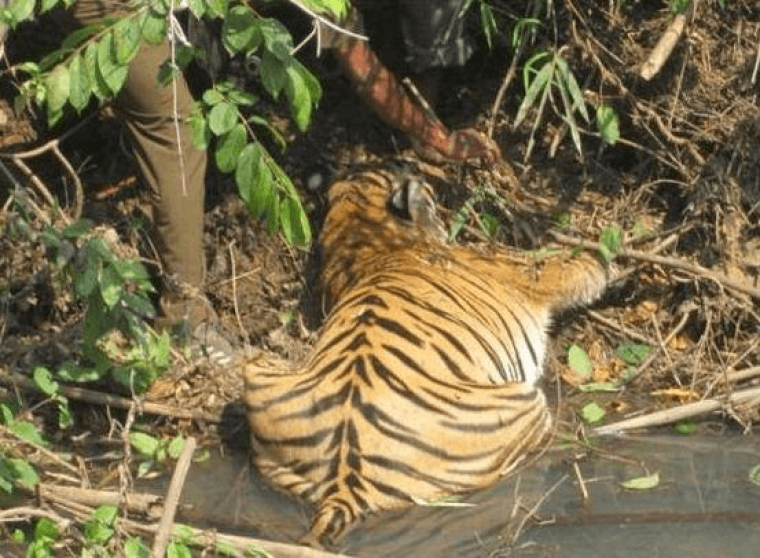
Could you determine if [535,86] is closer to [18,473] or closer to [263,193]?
[263,193]

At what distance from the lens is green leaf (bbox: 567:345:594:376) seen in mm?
5484

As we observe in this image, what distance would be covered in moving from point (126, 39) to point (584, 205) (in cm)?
283

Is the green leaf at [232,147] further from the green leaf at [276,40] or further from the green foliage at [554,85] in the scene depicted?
the green foliage at [554,85]

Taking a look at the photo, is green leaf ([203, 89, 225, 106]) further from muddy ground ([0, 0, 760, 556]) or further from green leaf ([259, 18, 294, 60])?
muddy ground ([0, 0, 760, 556])

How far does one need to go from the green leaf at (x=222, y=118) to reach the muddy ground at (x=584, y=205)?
1.70 meters

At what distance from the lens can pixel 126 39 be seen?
3568 millimetres

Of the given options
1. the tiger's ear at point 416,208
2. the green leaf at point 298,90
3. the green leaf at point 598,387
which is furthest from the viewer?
the tiger's ear at point 416,208

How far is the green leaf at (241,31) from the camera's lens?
3.53 meters

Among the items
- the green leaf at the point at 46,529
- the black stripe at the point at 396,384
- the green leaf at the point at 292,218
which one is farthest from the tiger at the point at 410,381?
the green leaf at the point at 292,218

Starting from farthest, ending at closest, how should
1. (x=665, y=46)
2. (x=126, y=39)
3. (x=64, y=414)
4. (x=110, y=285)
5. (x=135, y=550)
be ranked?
(x=665, y=46) → (x=64, y=414) → (x=110, y=285) → (x=135, y=550) → (x=126, y=39)

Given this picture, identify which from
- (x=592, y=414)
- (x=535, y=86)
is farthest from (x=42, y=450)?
(x=535, y=86)

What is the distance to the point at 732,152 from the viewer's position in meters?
5.81

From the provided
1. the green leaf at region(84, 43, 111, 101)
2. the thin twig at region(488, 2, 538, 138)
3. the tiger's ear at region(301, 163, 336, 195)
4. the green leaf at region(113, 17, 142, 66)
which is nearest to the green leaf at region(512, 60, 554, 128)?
the thin twig at region(488, 2, 538, 138)

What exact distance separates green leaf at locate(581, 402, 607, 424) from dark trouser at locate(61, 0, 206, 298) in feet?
4.62
